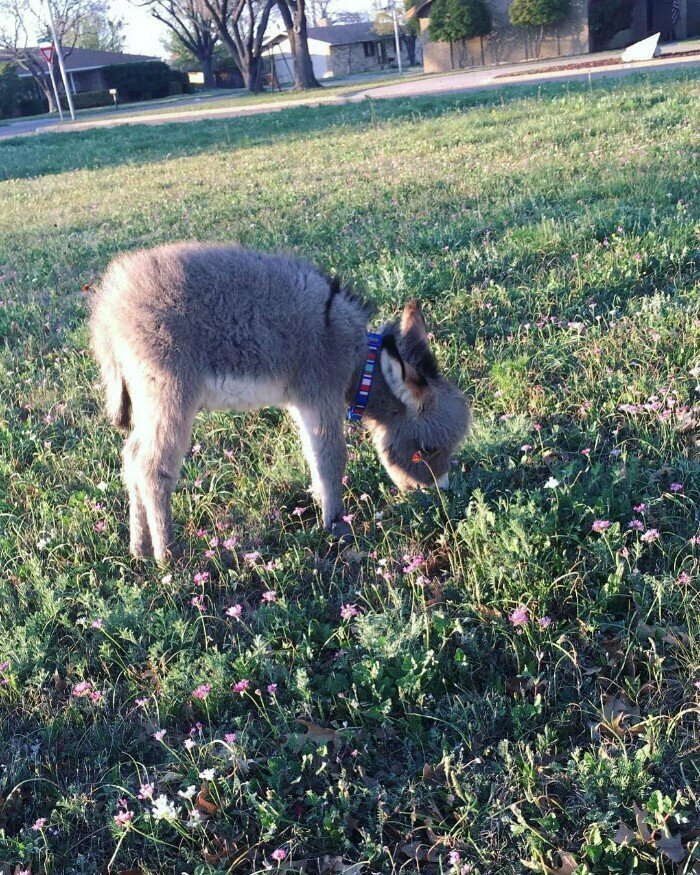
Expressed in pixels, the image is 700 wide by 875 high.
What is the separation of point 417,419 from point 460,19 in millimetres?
52921

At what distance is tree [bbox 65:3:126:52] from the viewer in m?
83.0

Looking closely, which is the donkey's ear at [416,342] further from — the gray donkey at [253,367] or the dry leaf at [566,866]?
Result: the dry leaf at [566,866]

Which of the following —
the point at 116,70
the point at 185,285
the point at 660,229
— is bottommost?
the point at 660,229

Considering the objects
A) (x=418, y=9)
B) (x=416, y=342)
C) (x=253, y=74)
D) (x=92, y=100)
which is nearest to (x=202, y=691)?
(x=416, y=342)

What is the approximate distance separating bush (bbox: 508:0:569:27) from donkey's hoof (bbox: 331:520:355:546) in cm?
5132

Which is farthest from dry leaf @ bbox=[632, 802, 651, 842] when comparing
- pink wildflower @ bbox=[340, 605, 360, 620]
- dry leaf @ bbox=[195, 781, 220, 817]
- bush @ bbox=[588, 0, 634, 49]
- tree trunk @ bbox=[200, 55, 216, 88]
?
tree trunk @ bbox=[200, 55, 216, 88]

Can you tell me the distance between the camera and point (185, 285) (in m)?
3.77

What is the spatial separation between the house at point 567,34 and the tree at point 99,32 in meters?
47.3

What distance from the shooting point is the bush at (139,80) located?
61.8 metres

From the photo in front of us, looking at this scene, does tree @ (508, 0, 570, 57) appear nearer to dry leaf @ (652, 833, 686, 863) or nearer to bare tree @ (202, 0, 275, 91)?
bare tree @ (202, 0, 275, 91)

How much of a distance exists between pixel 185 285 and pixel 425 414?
1.44m

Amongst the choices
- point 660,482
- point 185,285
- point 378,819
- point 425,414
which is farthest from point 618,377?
point 378,819

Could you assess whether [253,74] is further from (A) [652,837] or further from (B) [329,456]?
(A) [652,837]

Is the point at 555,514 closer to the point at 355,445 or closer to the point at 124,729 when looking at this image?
the point at 355,445
